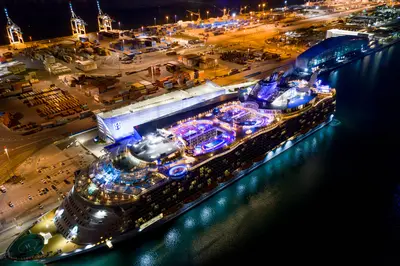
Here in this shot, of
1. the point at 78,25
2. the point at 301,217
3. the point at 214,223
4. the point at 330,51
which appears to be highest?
the point at 78,25

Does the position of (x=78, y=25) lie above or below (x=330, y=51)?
above

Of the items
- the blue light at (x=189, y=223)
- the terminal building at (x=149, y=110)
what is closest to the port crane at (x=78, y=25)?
the terminal building at (x=149, y=110)

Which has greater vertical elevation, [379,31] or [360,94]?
[379,31]

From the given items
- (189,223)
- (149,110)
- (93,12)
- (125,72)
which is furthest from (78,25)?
(189,223)

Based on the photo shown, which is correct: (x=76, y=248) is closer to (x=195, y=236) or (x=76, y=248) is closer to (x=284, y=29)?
(x=195, y=236)

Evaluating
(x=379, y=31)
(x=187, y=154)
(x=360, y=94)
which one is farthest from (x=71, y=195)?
(x=379, y=31)

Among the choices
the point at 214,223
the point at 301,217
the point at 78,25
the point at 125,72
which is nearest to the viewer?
the point at 214,223

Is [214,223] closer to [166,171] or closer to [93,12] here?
[166,171]

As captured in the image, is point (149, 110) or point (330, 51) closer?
point (149, 110)
